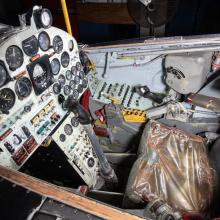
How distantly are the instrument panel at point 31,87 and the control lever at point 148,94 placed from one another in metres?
0.79

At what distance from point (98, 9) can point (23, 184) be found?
172 inches

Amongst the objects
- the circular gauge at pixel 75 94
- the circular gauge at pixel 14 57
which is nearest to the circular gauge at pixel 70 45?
the circular gauge at pixel 75 94

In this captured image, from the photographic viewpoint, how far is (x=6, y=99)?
1.36 metres

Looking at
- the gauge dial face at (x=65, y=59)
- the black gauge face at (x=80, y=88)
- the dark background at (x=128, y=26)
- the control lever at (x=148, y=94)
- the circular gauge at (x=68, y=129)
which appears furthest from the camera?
the dark background at (x=128, y=26)

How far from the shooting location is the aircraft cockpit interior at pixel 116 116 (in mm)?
1474

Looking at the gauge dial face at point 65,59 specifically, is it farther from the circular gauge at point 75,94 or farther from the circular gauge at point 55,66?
the circular gauge at point 75,94

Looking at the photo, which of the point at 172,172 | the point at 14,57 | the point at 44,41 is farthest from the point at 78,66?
the point at 172,172

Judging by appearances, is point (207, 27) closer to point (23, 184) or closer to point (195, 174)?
point (195, 174)

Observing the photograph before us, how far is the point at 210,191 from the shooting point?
167 centimetres

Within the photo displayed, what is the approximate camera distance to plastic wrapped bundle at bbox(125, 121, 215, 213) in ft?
5.28

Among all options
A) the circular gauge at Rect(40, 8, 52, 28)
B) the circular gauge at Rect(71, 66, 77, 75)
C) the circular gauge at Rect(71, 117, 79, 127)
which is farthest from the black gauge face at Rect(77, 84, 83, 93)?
the circular gauge at Rect(40, 8, 52, 28)

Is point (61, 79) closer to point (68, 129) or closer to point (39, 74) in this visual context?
point (39, 74)

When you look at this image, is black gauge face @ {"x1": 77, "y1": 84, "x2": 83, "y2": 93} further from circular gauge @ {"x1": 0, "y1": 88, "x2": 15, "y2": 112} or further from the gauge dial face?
circular gauge @ {"x1": 0, "y1": 88, "x2": 15, "y2": 112}

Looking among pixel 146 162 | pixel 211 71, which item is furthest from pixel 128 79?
pixel 146 162
